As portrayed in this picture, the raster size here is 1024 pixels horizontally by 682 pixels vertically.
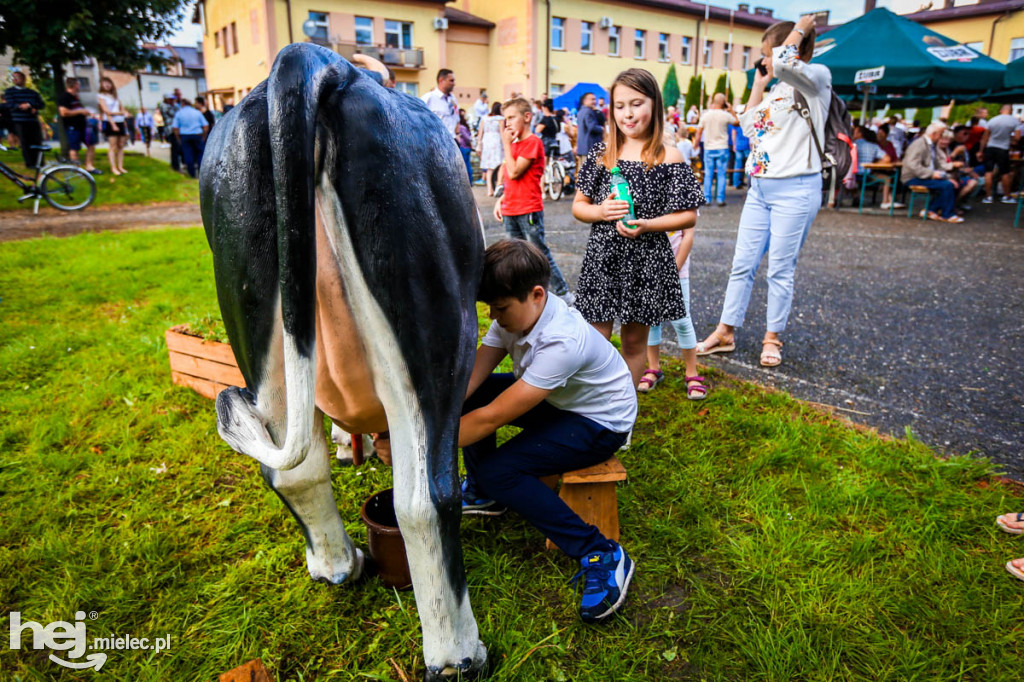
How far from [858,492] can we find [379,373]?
7.26ft

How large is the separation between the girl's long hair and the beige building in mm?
26336

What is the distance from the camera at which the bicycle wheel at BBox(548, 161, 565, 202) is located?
1253 centimetres

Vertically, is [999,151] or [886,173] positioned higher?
[999,151]

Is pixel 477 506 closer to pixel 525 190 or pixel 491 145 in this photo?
pixel 525 190

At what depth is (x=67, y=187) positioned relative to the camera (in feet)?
32.3

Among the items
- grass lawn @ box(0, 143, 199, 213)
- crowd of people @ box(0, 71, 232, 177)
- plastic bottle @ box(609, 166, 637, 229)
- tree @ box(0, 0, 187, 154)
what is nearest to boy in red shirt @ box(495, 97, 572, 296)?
plastic bottle @ box(609, 166, 637, 229)

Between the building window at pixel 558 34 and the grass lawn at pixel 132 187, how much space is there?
2248 centimetres

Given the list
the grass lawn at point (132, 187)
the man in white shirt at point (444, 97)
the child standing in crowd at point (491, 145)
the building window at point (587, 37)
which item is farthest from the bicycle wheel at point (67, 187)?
the building window at point (587, 37)

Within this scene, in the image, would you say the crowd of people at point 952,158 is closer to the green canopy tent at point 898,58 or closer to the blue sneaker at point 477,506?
the green canopy tent at point 898,58

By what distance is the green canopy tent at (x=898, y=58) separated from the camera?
9.61 metres

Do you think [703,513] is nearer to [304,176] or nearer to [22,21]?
[304,176]

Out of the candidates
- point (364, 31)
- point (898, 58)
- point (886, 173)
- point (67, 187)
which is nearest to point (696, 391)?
point (898, 58)

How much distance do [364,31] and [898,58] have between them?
26.3 metres

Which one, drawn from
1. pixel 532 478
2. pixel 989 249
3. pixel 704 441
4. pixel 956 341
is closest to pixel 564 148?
pixel 989 249
